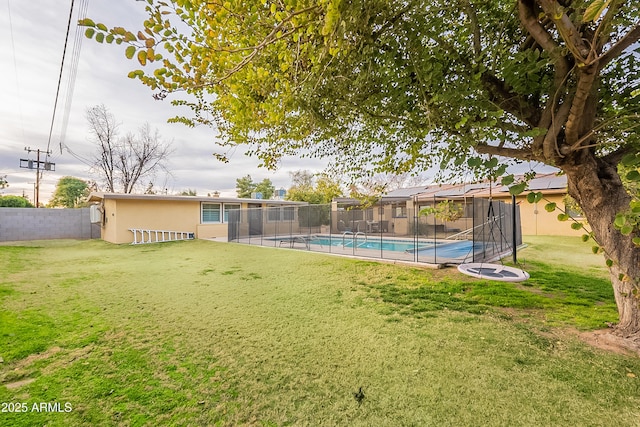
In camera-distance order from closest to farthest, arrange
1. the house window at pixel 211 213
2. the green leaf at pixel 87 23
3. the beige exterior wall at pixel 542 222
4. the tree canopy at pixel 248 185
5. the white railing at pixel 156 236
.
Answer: the green leaf at pixel 87 23, the white railing at pixel 156 236, the beige exterior wall at pixel 542 222, the house window at pixel 211 213, the tree canopy at pixel 248 185

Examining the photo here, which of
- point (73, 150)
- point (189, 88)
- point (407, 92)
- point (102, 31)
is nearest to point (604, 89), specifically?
point (407, 92)

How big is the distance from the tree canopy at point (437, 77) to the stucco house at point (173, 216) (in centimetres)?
1058

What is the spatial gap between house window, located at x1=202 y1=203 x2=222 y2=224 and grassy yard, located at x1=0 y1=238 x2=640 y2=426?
10.7 m

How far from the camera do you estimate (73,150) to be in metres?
20.5

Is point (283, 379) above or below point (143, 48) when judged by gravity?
below

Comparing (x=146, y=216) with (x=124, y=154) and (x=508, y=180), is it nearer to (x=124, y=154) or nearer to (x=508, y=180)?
(x=124, y=154)

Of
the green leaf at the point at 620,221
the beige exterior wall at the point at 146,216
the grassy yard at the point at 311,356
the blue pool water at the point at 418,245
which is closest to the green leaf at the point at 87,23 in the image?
the grassy yard at the point at 311,356

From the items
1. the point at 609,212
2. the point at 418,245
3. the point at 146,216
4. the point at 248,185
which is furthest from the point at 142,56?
the point at 248,185

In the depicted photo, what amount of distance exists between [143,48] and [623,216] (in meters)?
2.57

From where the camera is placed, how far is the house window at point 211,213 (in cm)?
1588

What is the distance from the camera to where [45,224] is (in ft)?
48.9

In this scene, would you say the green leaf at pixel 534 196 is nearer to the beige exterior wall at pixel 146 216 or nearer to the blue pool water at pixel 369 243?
the blue pool water at pixel 369 243

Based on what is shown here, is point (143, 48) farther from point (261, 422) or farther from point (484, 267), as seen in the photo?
point (484, 267)

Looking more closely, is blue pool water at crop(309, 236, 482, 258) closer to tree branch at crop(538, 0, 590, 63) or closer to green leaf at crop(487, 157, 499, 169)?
tree branch at crop(538, 0, 590, 63)
